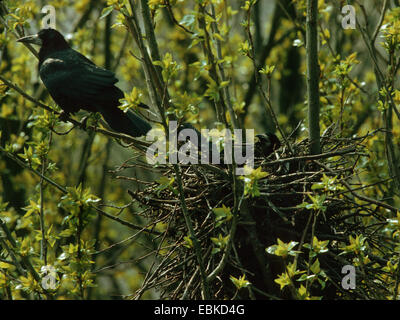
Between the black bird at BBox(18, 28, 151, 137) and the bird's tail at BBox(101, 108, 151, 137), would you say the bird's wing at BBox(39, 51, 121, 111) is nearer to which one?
the black bird at BBox(18, 28, 151, 137)

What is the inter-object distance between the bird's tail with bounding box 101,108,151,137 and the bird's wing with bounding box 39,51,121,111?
0.42 feet

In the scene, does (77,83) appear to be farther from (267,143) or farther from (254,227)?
(254,227)

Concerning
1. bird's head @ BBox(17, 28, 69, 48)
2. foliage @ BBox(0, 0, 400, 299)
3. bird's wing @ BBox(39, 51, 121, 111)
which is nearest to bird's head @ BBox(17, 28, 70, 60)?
bird's head @ BBox(17, 28, 69, 48)

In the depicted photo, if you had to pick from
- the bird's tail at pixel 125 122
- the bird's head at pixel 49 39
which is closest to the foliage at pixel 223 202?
the bird's tail at pixel 125 122

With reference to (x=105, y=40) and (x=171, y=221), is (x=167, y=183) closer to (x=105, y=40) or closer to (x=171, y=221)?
(x=171, y=221)

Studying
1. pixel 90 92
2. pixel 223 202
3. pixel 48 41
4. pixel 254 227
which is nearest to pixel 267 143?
pixel 223 202

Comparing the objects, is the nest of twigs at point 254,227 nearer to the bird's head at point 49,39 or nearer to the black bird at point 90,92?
the black bird at point 90,92

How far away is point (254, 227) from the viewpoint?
156 inches

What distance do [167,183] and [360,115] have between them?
5117mm

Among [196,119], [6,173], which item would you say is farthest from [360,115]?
[6,173]

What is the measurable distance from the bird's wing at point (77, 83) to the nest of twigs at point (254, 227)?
1176 mm

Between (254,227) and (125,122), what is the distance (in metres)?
1.78

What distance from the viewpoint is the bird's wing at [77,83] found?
5.06 metres
